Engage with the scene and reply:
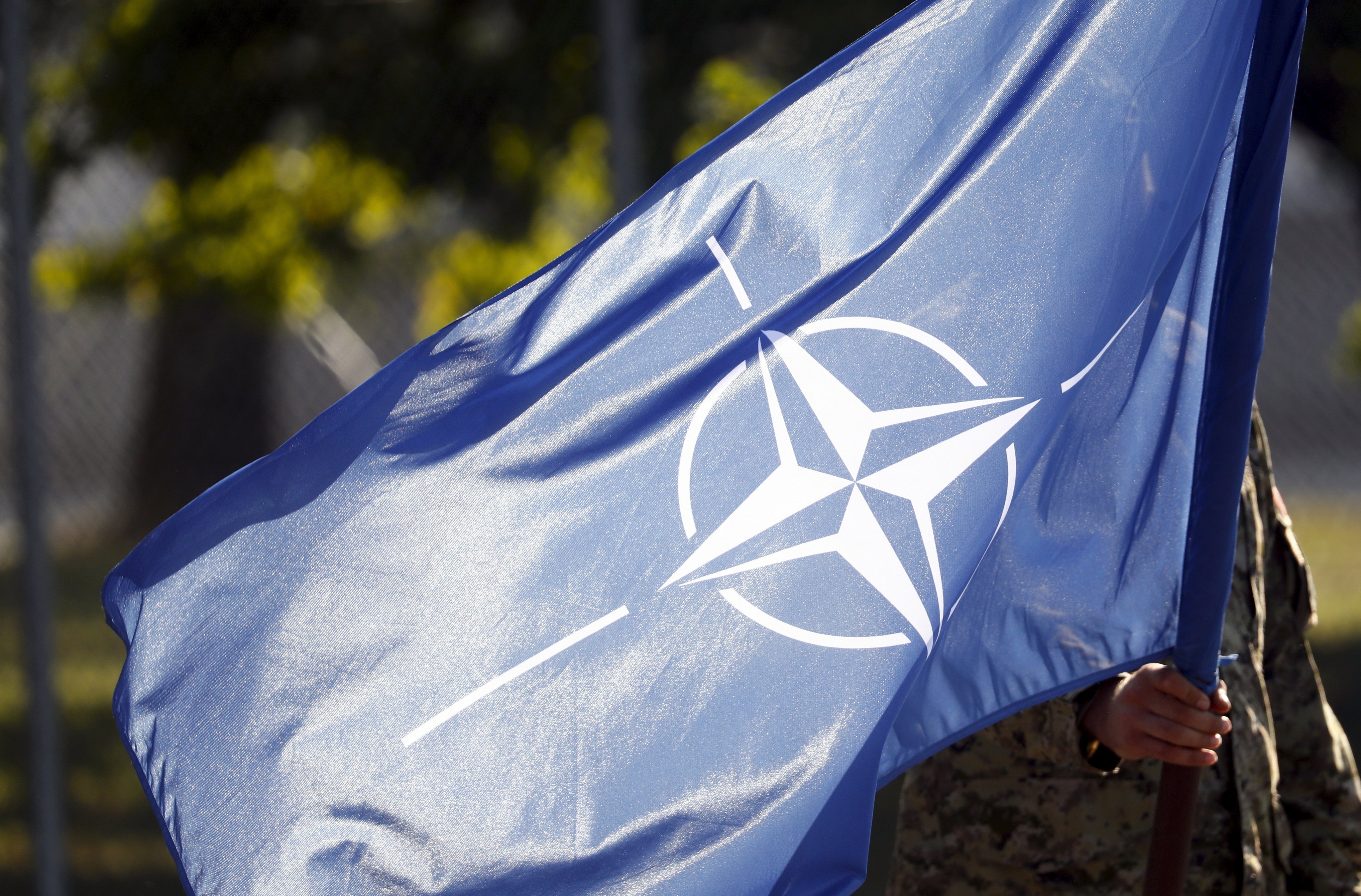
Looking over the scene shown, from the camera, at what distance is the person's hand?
1.95m

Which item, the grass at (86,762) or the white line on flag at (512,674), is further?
the grass at (86,762)

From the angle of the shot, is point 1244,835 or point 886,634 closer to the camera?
point 886,634

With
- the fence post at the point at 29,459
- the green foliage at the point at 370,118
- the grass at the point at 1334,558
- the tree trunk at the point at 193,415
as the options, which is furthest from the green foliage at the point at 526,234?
the grass at the point at 1334,558

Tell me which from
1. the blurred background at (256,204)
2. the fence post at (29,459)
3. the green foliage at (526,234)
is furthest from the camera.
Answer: the green foliage at (526,234)

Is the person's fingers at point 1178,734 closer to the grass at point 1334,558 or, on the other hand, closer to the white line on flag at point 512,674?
the white line on flag at point 512,674

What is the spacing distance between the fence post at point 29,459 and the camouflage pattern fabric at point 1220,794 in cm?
237

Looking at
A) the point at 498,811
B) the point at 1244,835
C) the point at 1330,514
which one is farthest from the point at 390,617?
the point at 1330,514

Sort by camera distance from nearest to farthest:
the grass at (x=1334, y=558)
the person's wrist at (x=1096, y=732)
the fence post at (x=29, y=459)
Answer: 1. the person's wrist at (x=1096, y=732)
2. the fence post at (x=29, y=459)
3. the grass at (x=1334, y=558)

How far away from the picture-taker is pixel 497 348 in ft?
6.96

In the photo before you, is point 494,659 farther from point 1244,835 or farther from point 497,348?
point 1244,835

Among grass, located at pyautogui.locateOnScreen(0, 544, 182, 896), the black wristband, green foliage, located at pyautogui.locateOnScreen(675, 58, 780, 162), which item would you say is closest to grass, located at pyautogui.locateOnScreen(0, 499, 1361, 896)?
grass, located at pyautogui.locateOnScreen(0, 544, 182, 896)

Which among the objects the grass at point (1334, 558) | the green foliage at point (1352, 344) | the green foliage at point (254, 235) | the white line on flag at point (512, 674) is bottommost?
the grass at point (1334, 558)

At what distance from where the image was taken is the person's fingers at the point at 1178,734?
1944 millimetres

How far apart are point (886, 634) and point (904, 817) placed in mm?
589
